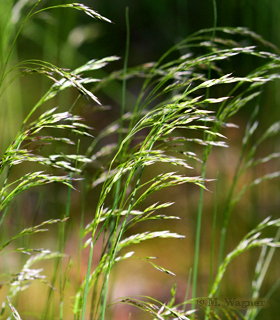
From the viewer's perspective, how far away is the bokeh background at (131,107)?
1.15 m

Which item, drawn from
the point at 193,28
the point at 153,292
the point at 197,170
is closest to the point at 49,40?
the point at 197,170

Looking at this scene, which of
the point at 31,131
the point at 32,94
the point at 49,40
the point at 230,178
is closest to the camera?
the point at 31,131

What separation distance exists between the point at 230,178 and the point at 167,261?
1.63 feet

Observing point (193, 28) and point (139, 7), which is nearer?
point (193, 28)

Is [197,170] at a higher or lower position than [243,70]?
lower

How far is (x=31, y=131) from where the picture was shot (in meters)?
0.40

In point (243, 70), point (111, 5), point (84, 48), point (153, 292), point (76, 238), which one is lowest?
point (153, 292)

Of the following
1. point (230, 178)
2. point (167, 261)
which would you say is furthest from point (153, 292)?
point (230, 178)

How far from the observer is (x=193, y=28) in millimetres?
1843

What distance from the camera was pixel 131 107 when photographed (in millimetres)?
1670

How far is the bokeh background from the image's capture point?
1.15 m

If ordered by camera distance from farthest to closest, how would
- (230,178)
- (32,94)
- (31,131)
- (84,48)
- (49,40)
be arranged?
(84,48) < (32,94) < (230,178) < (49,40) < (31,131)

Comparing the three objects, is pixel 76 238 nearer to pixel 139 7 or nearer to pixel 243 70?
→ pixel 243 70

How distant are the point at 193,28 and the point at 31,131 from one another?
1631 mm
